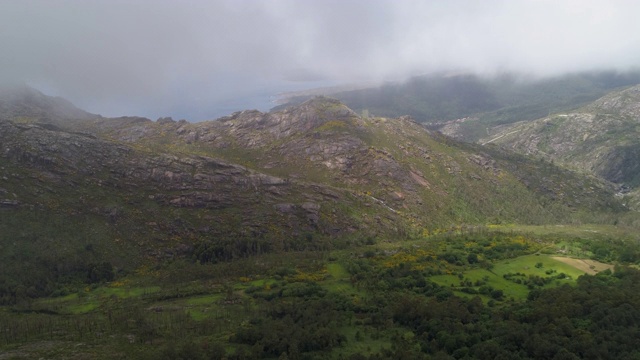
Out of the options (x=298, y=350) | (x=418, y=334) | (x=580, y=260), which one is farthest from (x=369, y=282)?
(x=580, y=260)

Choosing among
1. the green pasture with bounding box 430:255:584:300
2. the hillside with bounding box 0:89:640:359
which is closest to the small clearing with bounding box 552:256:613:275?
the hillside with bounding box 0:89:640:359

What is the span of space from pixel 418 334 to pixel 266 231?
90996 millimetres

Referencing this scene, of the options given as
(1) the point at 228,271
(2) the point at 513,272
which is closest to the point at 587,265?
(2) the point at 513,272

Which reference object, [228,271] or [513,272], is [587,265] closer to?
[513,272]

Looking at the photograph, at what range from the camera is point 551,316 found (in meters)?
97.4

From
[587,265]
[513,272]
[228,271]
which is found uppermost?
[228,271]

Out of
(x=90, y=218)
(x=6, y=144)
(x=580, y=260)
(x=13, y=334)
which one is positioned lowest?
(x=580, y=260)

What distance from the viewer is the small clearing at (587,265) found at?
470 ft

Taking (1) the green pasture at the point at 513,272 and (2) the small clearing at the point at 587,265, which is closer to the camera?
(1) the green pasture at the point at 513,272

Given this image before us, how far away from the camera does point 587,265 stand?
5851 inches

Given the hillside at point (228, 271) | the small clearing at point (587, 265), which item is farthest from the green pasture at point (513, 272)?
the small clearing at point (587, 265)

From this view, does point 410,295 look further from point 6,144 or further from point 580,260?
point 6,144

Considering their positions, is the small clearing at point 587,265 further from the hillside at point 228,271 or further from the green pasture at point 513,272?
the green pasture at point 513,272

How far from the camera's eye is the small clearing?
143375 millimetres
